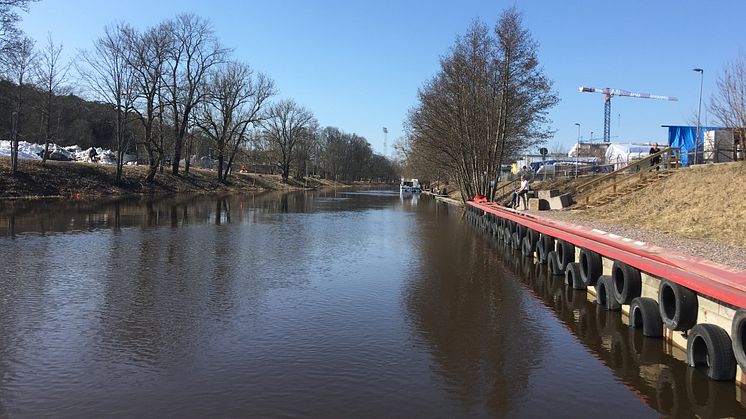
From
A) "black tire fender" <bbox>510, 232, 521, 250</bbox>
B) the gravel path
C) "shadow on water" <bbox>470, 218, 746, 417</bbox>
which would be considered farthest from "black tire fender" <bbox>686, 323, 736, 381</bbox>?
"black tire fender" <bbox>510, 232, 521, 250</bbox>

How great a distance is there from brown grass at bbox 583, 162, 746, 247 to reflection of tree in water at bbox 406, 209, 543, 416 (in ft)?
19.5

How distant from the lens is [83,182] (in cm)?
4012

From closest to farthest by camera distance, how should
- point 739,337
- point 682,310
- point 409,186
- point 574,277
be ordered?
1. point 739,337
2. point 682,310
3. point 574,277
4. point 409,186

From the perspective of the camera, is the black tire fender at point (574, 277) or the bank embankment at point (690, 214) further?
the bank embankment at point (690, 214)

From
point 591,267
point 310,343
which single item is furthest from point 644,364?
point 310,343

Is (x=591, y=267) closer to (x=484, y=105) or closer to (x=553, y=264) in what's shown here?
(x=553, y=264)

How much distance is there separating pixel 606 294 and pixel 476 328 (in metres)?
3.23

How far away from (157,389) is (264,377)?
1101 millimetres

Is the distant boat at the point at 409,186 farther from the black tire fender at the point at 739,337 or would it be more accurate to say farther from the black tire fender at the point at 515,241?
the black tire fender at the point at 739,337

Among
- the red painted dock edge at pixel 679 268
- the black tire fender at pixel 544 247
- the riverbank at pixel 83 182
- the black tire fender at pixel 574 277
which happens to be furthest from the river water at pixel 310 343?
the riverbank at pixel 83 182

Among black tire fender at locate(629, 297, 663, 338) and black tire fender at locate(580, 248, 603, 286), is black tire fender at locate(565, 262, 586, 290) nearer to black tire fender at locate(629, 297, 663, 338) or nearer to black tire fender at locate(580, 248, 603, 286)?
black tire fender at locate(580, 248, 603, 286)

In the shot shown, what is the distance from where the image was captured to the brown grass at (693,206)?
15005mm

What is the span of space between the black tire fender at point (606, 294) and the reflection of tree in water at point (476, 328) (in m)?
1.43

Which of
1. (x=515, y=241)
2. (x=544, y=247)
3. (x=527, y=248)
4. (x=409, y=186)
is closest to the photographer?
(x=544, y=247)
